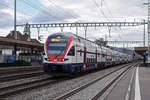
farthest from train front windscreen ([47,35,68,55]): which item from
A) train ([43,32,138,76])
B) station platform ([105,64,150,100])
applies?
station platform ([105,64,150,100])

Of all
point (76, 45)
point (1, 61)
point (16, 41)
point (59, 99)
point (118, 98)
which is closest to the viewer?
point (59, 99)

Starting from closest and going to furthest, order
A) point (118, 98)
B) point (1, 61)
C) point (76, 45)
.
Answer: point (118, 98) → point (76, 45) → point (1, 61)

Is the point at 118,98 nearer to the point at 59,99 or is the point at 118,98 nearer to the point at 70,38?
the point at 59,99

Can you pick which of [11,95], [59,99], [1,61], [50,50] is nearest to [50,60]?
[50,50]

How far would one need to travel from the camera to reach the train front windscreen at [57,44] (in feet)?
53.7

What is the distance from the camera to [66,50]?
16.3m

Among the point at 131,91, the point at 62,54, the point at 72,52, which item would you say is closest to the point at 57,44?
the point at 62,54

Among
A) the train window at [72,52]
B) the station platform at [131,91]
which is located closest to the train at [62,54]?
the train window at [72,52]

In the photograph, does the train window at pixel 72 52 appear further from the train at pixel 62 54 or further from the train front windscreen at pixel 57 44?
the train front windscreen at pixel 57 44

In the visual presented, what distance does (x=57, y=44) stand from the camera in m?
16.7

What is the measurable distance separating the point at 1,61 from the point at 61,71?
19578 millimetres

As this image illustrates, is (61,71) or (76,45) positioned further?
(76,45)

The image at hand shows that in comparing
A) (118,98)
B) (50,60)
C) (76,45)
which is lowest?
(118,98)

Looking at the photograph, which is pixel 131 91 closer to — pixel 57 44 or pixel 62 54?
pixel 62 54
